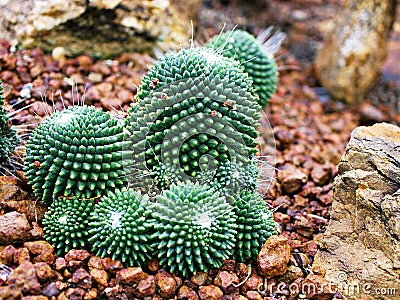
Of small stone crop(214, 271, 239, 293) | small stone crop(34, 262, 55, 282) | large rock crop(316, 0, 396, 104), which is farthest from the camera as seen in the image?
large rock crop(316, 0, 396, 104)

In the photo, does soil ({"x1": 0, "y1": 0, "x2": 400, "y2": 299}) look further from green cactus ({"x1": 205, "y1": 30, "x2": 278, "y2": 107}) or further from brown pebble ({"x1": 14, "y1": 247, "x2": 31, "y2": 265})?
green cactus ({"x1": 205, "y1": 30, "x2": 278, "y2": 107})

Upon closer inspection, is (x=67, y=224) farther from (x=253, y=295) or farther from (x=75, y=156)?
(x=253, y=295)

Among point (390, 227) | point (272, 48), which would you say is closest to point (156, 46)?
point (272, 48)

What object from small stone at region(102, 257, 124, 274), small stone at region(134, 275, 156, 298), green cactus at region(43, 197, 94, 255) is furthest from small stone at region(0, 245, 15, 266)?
small stone at region(134, 275, 156, 298)

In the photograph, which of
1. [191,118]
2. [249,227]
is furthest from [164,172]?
[249,227]

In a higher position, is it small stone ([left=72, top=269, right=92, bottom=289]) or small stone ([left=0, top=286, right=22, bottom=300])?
small stone ([left=0, top=286, right=22, bottom=300])

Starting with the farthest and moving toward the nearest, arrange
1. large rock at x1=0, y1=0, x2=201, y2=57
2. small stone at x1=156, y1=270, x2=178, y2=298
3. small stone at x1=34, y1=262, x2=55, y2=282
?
large rock at x1=0, y1=0, x2=201, y2=57, small stone at x1=156, y1=270, x2=178, y2=298, small stone at x1=34, y1=262, x2=55, y2=282

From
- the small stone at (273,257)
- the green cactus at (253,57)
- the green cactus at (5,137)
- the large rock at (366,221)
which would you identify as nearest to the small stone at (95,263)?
the small stone at (273,257)

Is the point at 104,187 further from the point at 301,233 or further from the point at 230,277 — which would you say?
the point at 301,233
